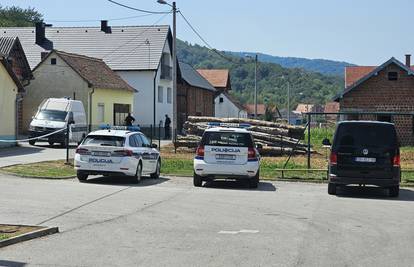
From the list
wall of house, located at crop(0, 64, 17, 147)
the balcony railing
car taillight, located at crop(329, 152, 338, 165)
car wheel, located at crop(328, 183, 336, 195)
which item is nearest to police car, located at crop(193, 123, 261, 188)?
car wheel, located at crop(328, 183, 336, 195)

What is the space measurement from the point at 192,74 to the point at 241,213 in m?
57.6

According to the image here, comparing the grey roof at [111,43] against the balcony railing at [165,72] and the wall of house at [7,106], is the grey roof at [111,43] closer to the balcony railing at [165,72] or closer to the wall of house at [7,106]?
the balcony railing at [165,72]

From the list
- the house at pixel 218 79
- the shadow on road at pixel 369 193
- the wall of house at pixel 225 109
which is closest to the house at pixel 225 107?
the wall of house at pixel 225 109

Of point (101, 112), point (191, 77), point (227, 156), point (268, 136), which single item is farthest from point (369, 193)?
point (191, 77)

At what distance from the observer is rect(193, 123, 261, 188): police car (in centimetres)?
1903

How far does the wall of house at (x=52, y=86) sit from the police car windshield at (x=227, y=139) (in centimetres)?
2600

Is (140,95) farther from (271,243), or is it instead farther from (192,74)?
(271,243)

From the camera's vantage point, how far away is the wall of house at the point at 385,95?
1778 inches

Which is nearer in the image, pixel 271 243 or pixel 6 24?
pixel 271 243

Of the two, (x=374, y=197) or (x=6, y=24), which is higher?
(x=6, y=24)

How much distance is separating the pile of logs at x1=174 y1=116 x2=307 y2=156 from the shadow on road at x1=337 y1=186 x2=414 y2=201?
A: 12281 mm

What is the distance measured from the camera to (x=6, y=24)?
84.5m

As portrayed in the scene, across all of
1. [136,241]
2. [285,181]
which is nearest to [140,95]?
[285,181]

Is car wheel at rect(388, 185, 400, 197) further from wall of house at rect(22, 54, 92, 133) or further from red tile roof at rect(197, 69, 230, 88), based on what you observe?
red tile roof at rect(197, 69, 230, 88)
